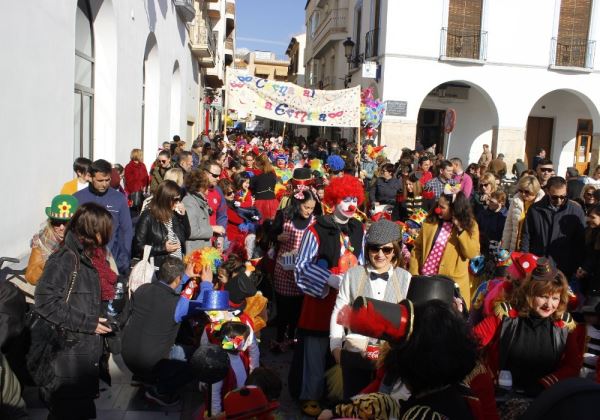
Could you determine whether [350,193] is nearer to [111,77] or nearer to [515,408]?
[515,408]

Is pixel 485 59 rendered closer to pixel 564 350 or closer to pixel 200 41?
pixel 200 41

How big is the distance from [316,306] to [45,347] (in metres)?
1.82

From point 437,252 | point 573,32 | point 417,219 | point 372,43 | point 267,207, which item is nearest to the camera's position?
point 437,252

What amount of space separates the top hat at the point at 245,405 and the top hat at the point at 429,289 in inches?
41.3

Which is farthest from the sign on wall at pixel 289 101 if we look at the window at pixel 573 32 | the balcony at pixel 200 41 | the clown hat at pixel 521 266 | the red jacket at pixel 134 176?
the window at pixel 573 32

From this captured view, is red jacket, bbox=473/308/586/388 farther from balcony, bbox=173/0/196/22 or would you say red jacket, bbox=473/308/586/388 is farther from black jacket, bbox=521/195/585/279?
balcony, bbox=173/0/196/22

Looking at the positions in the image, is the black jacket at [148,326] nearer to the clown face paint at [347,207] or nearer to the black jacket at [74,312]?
the black jacket at [74,312]

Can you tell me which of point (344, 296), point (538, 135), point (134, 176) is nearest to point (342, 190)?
point (344, 296)

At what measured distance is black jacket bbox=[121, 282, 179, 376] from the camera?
13.3 ft

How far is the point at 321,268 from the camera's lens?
3.93m

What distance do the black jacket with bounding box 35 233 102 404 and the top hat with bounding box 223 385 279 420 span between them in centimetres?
130

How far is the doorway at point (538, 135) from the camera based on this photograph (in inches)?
897

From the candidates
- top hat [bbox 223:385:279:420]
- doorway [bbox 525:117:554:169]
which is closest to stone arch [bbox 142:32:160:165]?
top hat [bbox 223:385:279:420]

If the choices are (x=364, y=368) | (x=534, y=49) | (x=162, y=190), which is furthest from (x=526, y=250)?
(x=534, y=49)
